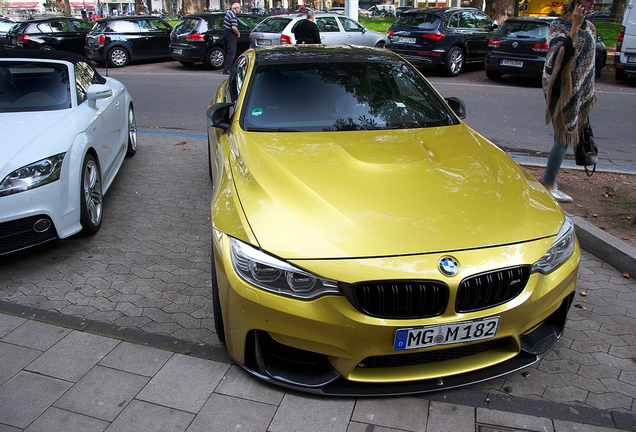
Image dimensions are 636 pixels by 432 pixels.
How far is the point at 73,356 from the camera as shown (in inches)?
118

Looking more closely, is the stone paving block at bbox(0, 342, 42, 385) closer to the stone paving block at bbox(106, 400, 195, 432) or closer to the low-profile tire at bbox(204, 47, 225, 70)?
the stone paving block at bbox(106, 400, 195, 432)

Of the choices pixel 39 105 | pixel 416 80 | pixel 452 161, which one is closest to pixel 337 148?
pixel 452 161

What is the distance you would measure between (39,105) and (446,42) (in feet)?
36.1

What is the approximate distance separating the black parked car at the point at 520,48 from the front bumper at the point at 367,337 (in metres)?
10.5

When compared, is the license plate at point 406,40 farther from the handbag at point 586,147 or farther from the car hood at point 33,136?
the car hood at point 33,136

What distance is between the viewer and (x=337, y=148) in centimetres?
333

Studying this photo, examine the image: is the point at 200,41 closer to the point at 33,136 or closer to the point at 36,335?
the point at 33,136

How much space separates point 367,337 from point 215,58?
48.5 feet

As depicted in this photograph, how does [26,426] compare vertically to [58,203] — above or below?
below

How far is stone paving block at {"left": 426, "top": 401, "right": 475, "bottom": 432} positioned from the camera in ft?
8.16

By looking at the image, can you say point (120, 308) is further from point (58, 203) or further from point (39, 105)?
point (39, 105)

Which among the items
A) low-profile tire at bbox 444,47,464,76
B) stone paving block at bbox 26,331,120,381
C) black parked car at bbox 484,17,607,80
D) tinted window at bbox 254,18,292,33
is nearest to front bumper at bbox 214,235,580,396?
stone paving block at bbox 26,331,120,381

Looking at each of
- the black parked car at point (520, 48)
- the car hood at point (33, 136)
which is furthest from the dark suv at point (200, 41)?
the car hood at point (33, 136)

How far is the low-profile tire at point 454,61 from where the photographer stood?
13656mm
